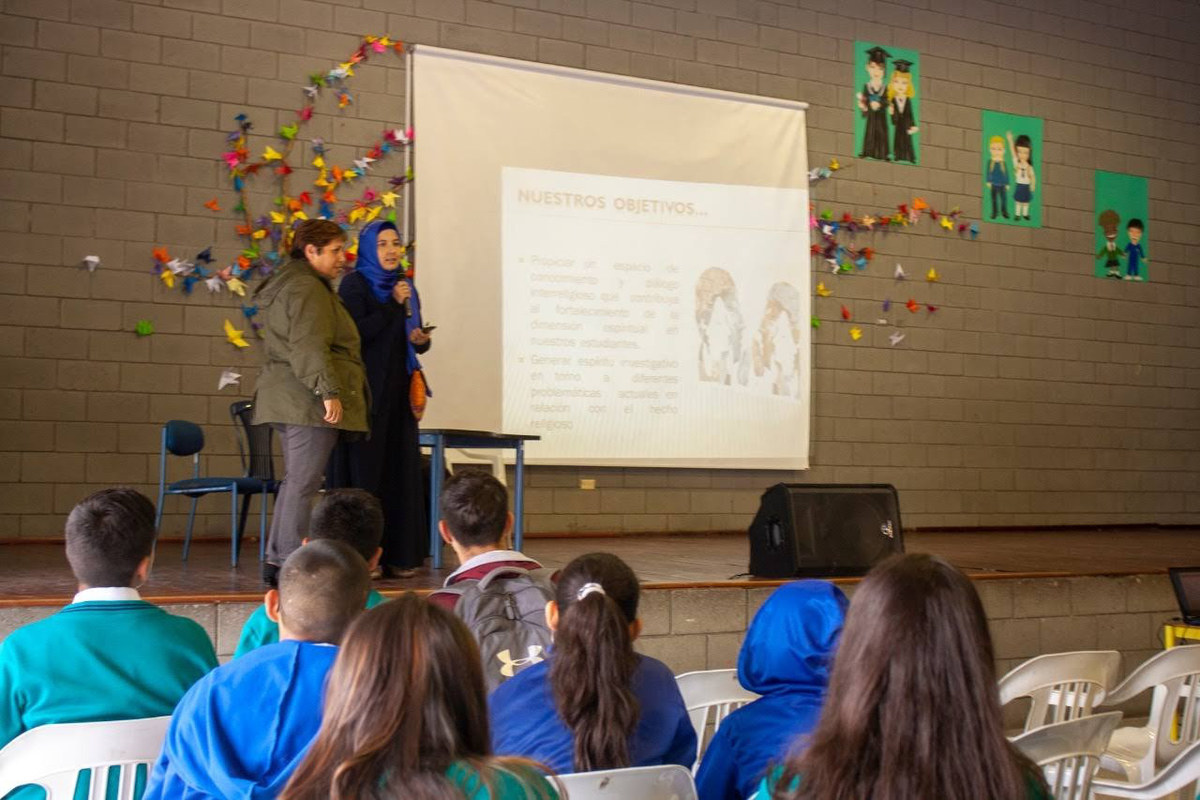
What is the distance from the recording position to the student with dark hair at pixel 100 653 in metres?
1.86

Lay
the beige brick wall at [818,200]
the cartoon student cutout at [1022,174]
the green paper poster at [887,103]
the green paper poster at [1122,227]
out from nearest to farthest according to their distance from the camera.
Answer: the beige brick wall at [818,200], the green paper poster at [887,103], the cartoon student cutout at [1022,174], the green paper poster at [1122,227]

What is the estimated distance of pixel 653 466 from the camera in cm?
734

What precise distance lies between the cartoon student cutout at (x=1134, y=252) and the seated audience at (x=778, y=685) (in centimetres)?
803

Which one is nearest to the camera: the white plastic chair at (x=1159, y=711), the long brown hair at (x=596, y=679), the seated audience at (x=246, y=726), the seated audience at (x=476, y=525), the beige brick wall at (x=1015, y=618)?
the seated audience at (x=246, y=726)

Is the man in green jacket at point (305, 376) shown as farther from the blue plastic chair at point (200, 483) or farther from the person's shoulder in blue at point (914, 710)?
the person's shoulder in blue at point (914, 710)

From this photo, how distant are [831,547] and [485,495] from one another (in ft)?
7.81

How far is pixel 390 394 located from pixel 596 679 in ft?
9.64

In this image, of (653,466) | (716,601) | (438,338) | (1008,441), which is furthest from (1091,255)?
(716,601)

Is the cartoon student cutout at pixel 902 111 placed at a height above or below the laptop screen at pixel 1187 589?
above

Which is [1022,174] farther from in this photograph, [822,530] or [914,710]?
[914,710]

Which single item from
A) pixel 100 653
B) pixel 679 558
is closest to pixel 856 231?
pixel 679 558

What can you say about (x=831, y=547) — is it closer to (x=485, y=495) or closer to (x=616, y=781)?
(x=485, y=495)

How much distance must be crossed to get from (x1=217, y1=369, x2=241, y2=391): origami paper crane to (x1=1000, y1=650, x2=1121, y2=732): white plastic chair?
4.43 meters

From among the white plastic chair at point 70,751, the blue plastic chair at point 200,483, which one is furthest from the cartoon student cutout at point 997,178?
the white plastic chair at point 70,751
